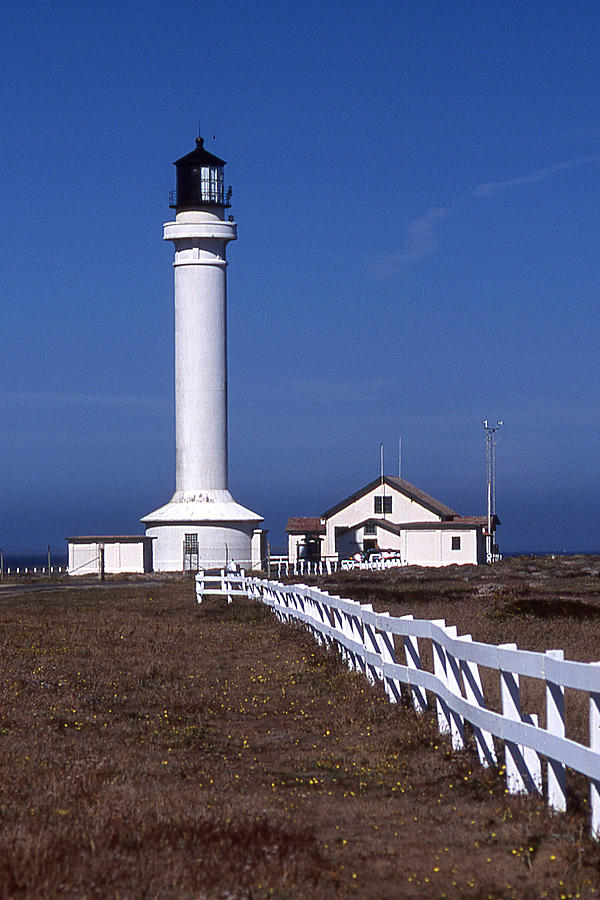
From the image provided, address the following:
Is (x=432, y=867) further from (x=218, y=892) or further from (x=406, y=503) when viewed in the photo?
(x=406, y=503)

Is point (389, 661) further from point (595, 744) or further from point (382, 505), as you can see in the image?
point (382, 505)

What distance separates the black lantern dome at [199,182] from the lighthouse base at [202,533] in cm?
1438

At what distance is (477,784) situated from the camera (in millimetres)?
8141

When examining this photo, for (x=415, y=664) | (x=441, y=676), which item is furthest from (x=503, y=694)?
(x=415, y=664)

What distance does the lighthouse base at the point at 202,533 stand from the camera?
190 ft

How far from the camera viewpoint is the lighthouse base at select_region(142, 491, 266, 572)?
5784 cm

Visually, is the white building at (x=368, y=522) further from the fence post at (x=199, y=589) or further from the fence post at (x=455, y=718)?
the fence post at (x=455, y=718)

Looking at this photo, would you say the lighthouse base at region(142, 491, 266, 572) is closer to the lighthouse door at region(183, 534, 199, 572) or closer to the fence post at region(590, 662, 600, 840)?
the lighthouse door at region(183, 534, 199, 572)

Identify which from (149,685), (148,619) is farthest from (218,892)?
(148,619)

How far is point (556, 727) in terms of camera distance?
7.02m

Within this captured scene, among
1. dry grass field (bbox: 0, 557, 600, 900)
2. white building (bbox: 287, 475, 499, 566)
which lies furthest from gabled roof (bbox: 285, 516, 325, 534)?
dry grass field (bbox: 0, 557, 600, 900)

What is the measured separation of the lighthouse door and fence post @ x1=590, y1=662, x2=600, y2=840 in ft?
170

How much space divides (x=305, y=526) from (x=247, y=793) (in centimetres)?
6530

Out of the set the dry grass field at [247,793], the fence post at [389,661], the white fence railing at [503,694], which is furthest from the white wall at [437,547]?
the fence post at [389,661]
